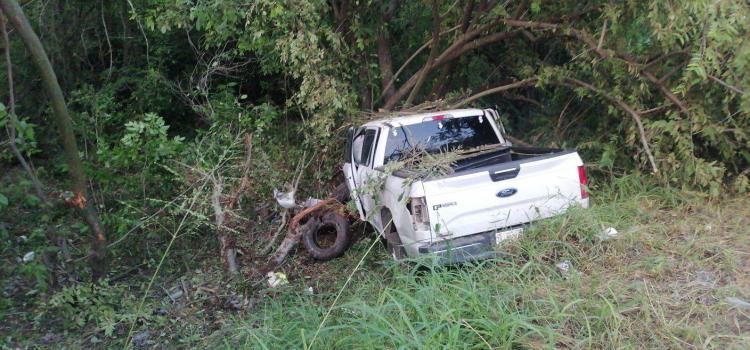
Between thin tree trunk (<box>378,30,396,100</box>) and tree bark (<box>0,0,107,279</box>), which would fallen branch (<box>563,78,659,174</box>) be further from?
tree bark (<box>0,0,107,279</box>)

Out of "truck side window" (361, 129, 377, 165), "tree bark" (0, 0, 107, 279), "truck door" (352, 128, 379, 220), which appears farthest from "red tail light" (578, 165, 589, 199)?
"tree bark" (0, 0, 107, 279)

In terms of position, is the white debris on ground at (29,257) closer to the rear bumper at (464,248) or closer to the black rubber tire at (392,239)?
the black rubber tire at (392,239)

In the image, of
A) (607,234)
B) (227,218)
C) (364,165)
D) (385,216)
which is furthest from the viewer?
(227,218)

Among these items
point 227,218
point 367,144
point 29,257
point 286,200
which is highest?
point 367,144

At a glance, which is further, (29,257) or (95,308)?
(29,257)

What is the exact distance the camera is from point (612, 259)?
5.25m

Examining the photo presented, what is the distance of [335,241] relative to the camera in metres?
7.82

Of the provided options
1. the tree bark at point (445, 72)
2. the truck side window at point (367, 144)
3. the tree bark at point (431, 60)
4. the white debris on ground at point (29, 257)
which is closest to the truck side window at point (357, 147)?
the truck side window at point (367, 144)

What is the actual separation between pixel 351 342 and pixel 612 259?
2424 millimetres

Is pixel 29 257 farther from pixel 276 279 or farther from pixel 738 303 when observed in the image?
pixel 738 303

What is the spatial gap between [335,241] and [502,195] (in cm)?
288

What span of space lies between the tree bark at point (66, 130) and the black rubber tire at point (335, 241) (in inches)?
90.5

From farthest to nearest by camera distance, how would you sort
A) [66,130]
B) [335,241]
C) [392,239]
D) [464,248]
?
[335,241]
[66,130]
[392,239]
[464,248]

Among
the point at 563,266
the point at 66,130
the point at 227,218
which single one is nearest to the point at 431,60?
the point at 227,218
